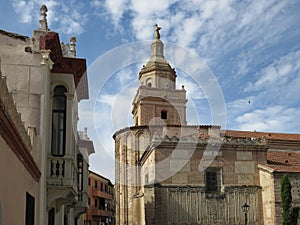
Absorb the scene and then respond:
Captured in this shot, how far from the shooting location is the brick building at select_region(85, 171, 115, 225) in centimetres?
6359

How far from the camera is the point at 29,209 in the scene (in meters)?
9.48

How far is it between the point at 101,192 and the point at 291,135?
34346mm

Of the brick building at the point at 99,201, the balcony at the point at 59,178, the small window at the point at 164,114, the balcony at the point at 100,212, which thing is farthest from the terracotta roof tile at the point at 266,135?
the balcony at the point at 59,178

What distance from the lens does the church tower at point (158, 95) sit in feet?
149

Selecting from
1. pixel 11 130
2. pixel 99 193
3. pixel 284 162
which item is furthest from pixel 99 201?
pixel 11 130

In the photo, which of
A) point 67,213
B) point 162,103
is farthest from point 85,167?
point 162,103

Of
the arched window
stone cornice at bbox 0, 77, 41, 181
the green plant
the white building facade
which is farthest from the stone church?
stone cornice at bbox 0, 77, 41, 181

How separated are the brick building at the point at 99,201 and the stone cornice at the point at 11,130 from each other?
52698mm

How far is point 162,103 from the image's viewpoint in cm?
4619

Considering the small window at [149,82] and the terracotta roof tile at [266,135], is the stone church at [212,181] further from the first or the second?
the small window at [149,82]

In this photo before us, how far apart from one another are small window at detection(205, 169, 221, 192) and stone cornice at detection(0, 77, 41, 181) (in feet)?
62.9

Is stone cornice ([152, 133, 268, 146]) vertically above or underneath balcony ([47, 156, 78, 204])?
above

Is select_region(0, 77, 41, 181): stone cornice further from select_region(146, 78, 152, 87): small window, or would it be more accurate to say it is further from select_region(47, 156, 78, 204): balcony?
select_region(146, 78, 152, 87): small window

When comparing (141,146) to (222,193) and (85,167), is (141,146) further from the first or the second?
(85,167)
